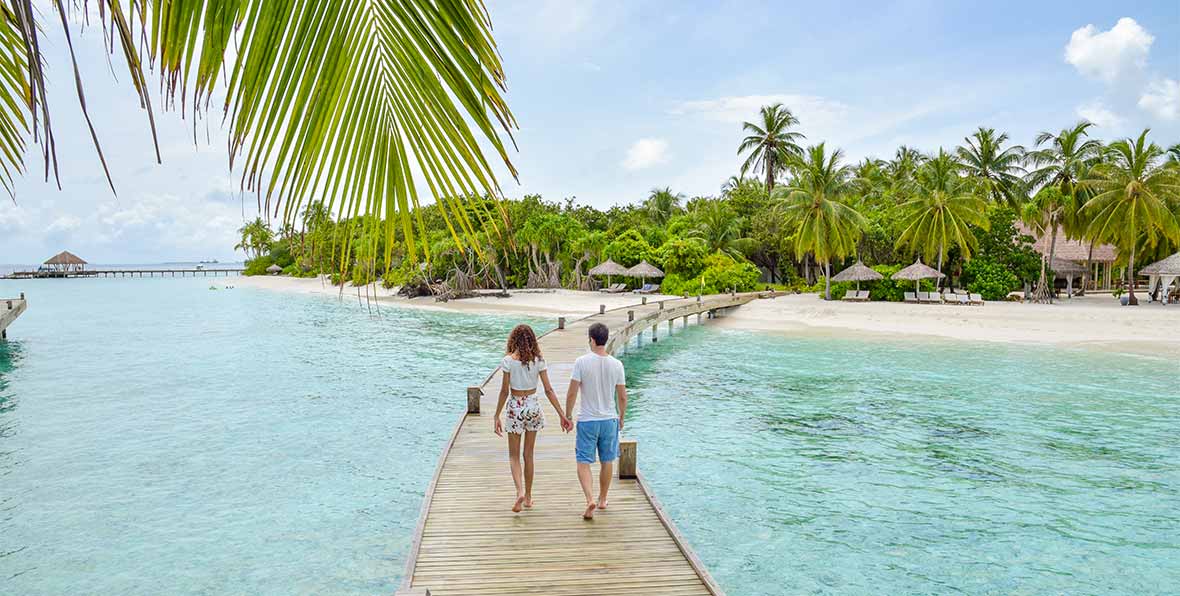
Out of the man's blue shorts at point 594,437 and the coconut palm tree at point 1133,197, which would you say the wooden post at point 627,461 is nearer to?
the man's blue shorts at point 594,437

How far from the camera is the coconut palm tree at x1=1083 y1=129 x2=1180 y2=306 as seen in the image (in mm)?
30047

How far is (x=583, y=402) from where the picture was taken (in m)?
6.08

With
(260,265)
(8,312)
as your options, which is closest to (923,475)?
(8,312)

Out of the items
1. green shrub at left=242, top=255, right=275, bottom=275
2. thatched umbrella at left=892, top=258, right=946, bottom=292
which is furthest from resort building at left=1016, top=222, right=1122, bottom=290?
green shrub at left=242, top=255, right=275, bottom=275

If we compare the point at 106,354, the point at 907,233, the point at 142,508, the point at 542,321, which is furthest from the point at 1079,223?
the point at 106,354

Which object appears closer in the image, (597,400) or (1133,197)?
(597,400)

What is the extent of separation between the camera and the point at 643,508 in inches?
264

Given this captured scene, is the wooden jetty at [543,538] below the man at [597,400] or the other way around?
below

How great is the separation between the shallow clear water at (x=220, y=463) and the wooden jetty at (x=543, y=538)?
1.45 meters

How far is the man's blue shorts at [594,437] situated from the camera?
604 cm

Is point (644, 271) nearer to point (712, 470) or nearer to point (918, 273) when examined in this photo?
point (918, 273)

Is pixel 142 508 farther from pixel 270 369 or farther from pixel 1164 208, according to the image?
pixel 1164 208

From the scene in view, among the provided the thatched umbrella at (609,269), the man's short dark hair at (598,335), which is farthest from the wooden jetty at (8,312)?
the man's short dark hair at (598,335)

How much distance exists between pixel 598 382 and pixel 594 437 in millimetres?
535
